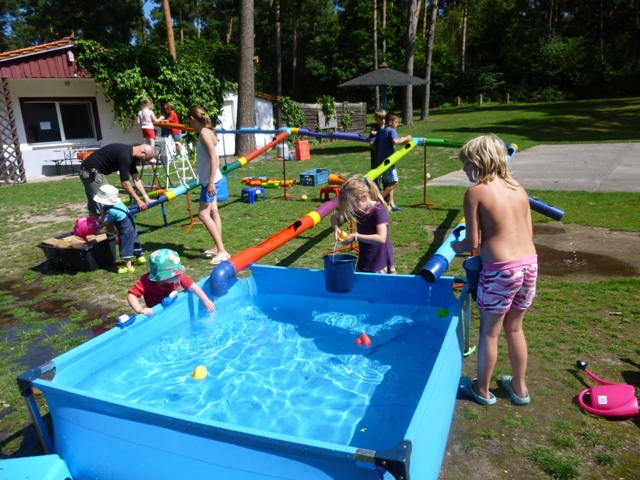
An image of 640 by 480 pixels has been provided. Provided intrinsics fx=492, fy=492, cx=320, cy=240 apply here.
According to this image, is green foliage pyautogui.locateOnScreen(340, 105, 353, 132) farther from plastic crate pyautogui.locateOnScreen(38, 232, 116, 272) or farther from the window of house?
plastic crate pyautogui.locateOnScreen(38, 232, 116, 272)

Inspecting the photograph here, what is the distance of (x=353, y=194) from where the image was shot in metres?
4.44

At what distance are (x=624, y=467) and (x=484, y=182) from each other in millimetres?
1732

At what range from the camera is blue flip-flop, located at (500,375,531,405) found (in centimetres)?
327

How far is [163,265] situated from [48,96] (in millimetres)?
16350

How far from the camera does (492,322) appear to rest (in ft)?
10.2

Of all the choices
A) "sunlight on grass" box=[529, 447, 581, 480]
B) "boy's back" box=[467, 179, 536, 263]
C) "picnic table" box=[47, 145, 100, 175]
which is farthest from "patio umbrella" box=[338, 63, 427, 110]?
"sunlight on grass" box=[529, 447, 581, 480]

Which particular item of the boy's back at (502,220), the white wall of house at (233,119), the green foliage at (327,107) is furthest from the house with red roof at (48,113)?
the boy's back at (502,220)

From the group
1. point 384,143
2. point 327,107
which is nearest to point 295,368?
point 384,143

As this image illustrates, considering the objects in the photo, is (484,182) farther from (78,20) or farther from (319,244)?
(78,20)

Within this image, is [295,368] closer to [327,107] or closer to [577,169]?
[577,169]

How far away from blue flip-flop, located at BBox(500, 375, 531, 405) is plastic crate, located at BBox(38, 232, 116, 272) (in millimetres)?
5234

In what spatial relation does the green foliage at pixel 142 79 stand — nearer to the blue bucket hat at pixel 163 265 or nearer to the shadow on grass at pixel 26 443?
the blue bucket hat at pixel 163 265

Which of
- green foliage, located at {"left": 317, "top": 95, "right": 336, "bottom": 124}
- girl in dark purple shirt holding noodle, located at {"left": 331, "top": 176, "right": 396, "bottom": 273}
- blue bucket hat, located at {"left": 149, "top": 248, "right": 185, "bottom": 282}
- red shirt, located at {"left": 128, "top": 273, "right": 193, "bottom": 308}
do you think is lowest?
red shirt, located at {"left": 128, "top": 273, "right": 193, "bottom": 308}

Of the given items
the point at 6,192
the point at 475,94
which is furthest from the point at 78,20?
the point at 475,94
